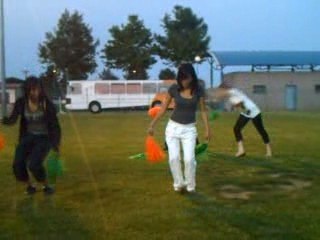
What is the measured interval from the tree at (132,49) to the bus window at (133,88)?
1055 inches

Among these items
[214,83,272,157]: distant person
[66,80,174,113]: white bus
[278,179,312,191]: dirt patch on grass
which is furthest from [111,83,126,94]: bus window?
[278,179,312,191]: dirt patch on grass

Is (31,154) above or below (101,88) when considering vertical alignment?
below

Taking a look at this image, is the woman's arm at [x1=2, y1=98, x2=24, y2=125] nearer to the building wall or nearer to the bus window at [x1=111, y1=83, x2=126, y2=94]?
the bus window at [x1=111, y1=83, x2=126, y2=94]

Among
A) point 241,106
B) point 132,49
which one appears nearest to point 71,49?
point 132,49

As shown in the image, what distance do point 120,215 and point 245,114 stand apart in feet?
23.3

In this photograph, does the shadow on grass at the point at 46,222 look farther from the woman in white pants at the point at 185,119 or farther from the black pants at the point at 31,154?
the woman in white pants at the point at 185,119

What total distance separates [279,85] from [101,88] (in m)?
19.6

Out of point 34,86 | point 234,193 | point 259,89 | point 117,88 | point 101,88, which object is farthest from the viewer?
point 259,89

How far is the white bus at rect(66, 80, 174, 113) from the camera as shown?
54375 mm

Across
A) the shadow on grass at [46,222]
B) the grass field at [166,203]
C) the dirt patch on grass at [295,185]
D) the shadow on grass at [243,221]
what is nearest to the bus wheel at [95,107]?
the grass field at [166,203]

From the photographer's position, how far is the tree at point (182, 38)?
80.1 meters

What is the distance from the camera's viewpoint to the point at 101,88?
180 feet

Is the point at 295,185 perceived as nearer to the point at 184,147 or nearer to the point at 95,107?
the point at 184,147

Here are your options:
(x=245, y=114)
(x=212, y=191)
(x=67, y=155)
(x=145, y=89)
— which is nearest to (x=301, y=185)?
(x=212, y=191)
